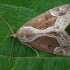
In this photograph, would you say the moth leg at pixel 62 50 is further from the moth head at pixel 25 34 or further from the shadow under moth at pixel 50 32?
the moth head at pixel 25 34

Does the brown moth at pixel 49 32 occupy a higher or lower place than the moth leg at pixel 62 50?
higher

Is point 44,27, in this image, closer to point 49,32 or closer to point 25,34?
A: point 49,32

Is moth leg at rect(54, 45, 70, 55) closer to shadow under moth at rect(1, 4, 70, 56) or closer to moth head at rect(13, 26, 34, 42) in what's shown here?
shadow under moth at rect(1, 4, 70, 56)

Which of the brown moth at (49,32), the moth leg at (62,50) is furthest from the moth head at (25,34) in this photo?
the moth leg at (62,50)

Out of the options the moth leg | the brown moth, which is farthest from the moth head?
the moth leg

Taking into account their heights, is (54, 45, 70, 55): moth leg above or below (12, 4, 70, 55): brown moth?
below

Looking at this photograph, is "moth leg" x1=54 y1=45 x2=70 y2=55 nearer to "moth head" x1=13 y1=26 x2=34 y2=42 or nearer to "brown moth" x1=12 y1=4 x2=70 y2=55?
"brown moth" x1=12 y1=4 x2=70 y2=55

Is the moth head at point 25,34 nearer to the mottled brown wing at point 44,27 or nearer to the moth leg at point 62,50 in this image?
the mottled brown wing at point 44,27

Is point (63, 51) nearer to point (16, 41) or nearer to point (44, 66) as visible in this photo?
point (44, 66)
